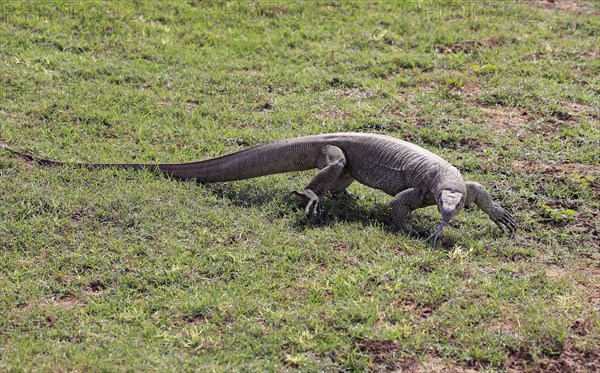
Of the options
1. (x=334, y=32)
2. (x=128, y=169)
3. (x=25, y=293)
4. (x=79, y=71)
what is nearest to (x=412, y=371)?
(x=25, y=293)

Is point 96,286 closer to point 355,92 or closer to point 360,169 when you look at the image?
point 360,169

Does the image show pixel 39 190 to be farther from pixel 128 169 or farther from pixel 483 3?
pixel 483 3

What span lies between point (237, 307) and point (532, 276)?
7.04 ft

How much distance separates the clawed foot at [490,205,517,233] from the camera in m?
6.83

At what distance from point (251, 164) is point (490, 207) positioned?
2103 mm

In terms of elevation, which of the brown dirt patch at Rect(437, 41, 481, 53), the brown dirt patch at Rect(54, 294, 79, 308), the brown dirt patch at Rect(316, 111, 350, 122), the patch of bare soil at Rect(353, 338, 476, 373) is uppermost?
the brown dirt patch at Rect(437, 41, 481, 53)

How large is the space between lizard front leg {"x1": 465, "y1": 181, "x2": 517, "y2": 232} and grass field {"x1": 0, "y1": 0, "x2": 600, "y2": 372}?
111 mm

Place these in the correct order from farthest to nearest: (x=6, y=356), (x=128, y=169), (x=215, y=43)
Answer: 1. (x=215, y=43)
2. (x=128, y=169)
3. (x=6, y=356)

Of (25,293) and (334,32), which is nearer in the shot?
(25,293)

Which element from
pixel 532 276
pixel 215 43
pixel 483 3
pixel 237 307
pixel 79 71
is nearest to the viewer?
pixel 237 307

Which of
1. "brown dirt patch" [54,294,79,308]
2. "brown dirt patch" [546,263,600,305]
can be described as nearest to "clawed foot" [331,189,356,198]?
"brown dirt patch" [546,263,600,305]

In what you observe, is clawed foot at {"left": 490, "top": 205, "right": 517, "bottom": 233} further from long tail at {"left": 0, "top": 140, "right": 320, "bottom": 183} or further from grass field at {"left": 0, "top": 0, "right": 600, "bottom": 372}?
long tail at {"left": 0, "top": 140, "right": 320, "bottom": 183}

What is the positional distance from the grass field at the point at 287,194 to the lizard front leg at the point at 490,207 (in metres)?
0.11

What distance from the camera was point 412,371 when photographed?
5004 millimetres
